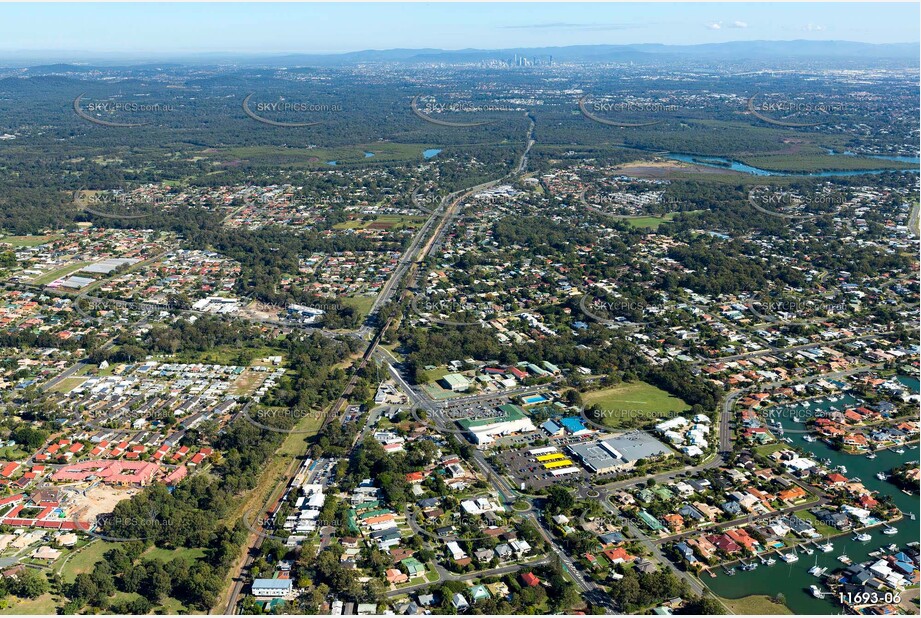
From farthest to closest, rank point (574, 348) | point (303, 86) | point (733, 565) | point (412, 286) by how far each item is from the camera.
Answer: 1. point (303, 86)
2. point (412, 286)
3. point (574, 348)
4. point (733, 565)

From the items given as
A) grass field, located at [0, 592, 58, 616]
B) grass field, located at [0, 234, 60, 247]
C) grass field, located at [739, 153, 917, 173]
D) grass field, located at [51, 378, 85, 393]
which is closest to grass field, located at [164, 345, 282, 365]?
grass field, located at [51, 378, 85, 393]

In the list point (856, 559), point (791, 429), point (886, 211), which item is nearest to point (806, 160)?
point (886, 211)

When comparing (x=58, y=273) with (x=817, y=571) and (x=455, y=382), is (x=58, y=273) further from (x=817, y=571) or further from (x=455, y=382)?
(x=817, y=571)

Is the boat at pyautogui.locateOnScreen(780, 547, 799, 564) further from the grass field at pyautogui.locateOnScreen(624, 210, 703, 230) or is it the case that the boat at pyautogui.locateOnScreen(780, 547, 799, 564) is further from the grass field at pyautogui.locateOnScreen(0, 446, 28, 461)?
the grass field at pyautogui.locateOnScreen(624, 210, 703, 230)

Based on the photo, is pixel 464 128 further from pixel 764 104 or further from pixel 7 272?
pixel 7 272

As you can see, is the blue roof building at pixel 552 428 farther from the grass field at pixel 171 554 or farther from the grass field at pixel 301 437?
the grass field at pixel 171 554

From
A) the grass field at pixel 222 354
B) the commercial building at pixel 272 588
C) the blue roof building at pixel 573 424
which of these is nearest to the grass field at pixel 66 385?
the grass field at pixel 222 354
